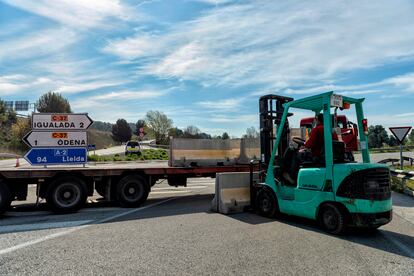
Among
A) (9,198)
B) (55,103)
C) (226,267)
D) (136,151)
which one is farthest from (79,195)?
(55,103)

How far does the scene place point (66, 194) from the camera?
27.6 feet

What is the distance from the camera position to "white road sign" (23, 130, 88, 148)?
363 inches

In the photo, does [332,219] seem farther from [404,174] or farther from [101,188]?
[404,174]

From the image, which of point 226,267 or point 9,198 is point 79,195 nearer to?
point 9,198

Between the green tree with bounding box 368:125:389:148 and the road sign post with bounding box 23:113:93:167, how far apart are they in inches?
2663

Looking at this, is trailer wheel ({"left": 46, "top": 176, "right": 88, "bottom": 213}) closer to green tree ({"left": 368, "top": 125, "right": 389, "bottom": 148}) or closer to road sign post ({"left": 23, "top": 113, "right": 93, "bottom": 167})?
road sign post ({"left": 23, "top": 113, "right": 93, "bottom": 167})

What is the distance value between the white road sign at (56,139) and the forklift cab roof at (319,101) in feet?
19.7

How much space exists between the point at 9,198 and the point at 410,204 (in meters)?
10.8

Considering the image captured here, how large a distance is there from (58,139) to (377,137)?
71270 millimetres

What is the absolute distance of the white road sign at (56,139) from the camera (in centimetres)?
922

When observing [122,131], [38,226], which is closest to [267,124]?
[38,226]

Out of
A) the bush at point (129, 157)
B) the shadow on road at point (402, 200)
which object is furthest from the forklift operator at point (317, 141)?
the bush at point (129, 157)

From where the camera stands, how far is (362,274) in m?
4.22

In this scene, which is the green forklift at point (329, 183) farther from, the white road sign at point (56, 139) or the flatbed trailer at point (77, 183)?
the white road sign at point (56, 139)
